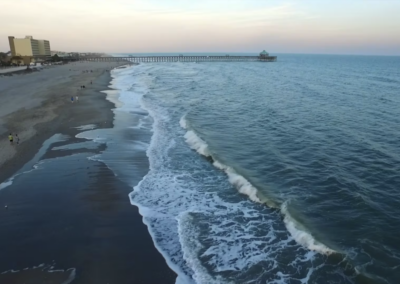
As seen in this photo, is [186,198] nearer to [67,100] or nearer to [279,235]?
[279,235]

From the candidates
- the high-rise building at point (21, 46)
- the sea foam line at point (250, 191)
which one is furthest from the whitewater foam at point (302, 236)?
the high-rise building at point (21, 46)

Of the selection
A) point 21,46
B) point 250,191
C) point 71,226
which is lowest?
point 250,191

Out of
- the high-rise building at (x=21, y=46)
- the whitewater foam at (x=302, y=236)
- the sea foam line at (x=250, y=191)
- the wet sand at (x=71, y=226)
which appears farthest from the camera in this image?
the high-rise building at (x=21, y=46)

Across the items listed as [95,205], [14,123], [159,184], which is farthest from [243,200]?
[14,123]

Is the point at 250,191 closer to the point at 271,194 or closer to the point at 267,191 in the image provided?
the point at 267,191

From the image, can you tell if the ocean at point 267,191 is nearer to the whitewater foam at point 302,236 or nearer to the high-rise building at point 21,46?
the whitewater foam at point 302,236

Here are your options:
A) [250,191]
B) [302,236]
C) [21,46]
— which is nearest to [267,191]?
[250,191]

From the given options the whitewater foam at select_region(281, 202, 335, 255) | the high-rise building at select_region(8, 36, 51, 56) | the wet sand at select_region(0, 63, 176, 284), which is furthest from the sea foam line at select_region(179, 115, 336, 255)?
the high-rise building at select_region(8, 36, 51, 56)
